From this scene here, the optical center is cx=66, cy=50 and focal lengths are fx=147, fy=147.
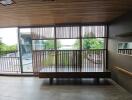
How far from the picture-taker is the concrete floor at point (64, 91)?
396 centimetres

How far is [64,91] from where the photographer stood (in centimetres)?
444

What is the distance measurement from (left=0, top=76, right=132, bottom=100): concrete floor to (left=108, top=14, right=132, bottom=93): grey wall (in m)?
0.27

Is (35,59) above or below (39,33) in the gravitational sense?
below

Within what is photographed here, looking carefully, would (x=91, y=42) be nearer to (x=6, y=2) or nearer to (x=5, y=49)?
(x=5, y=49)

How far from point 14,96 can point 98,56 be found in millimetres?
3671

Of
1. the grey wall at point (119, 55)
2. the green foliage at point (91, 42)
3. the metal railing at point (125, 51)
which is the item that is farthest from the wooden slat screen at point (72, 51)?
the metal railing at point (125, 51)

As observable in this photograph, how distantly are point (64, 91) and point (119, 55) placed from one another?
6.95 ft

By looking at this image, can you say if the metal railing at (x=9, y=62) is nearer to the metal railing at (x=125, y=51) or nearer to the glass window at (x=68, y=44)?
the glass window at (x=68, y=44)

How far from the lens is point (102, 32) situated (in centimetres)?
614

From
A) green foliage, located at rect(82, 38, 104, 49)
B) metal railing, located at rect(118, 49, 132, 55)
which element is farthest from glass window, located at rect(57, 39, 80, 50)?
metal railing, located at rect(118, 49, 132, 55)

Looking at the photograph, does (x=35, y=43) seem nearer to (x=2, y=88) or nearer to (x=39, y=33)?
(x=39, y=33)

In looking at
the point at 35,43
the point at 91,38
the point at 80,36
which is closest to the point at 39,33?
the point at 35,43

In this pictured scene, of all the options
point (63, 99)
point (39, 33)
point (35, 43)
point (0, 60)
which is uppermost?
point (39, 33)

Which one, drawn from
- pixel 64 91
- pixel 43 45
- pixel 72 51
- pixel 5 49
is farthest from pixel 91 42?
pixel 5 49
